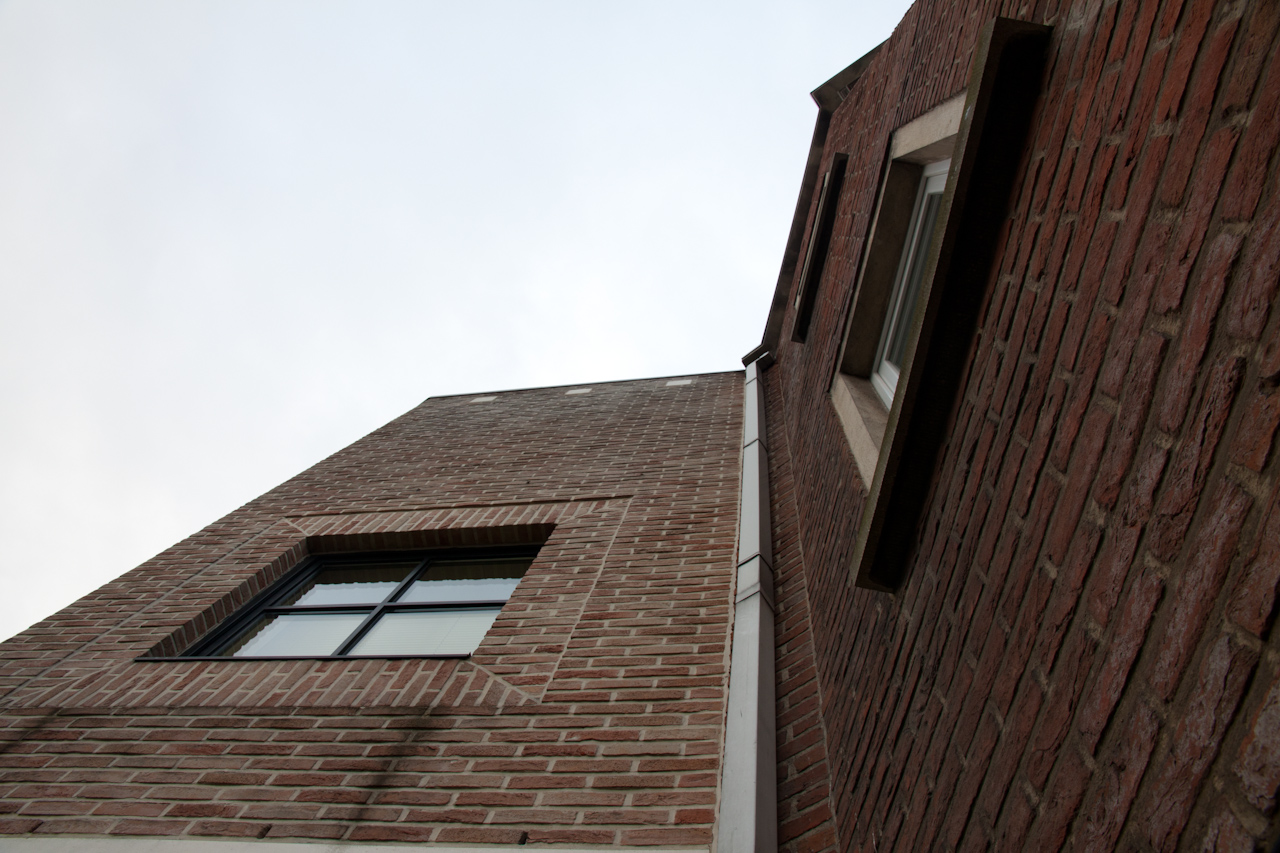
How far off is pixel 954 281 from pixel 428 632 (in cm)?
343

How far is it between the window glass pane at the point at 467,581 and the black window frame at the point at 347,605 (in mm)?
45

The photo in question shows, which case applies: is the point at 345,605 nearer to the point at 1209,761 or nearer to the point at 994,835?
the point at 994,835

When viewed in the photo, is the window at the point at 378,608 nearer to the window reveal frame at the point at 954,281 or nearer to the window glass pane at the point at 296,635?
the window glass pane at the point at 296,635

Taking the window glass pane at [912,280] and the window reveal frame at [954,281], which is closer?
the window reveal frame at [954,281]

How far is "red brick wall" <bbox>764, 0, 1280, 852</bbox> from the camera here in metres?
0.95

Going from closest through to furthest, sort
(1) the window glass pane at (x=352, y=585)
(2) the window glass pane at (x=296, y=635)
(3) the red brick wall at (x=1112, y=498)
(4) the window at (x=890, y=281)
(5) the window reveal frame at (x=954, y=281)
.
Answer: (3) the red brick wall at (x=1112, y=498) → (5) the window reveal frame at (x=954, y=281) → (4) the window at (x=890, y=281) → (2) the window glass pane at (x=296, y=635) → (1) the window glass pane at (x=352, y=585)

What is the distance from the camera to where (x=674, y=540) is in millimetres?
4672

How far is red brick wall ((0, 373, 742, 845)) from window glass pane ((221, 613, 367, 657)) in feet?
0.82

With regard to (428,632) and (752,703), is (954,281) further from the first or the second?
(428,632)

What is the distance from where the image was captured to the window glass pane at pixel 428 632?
4.18 m

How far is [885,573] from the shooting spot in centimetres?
233

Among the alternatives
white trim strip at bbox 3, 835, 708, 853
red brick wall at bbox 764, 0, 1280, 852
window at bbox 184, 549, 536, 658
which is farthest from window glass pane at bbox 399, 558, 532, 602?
red brick wall at bbox 764, 0, 1280, 852

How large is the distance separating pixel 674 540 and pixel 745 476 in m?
0.85

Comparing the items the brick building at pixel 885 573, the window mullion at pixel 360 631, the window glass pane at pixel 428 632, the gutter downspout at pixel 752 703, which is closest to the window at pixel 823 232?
the brick building at pixel 885 573
